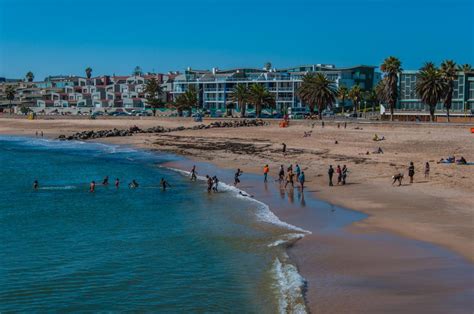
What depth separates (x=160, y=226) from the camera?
24984 millimetres

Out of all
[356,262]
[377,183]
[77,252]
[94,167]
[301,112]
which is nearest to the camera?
[356,262]

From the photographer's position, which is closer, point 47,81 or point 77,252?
point 77,252

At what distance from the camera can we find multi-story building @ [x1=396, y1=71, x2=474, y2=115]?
81.4 m

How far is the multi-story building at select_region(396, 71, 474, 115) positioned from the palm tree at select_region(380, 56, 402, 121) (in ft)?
10.2

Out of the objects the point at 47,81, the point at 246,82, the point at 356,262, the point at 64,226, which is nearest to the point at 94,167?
the point at 64,226

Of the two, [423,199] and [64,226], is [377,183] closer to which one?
[423,199]

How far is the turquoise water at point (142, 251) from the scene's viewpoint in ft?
51.3

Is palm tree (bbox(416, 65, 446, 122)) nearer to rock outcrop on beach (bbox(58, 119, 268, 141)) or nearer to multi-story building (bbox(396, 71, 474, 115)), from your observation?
multi-story building (bbox(396, 71, 474, 115))

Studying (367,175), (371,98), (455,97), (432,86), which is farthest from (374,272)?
(371,98)

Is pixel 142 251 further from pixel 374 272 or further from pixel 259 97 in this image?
pixel 259 97

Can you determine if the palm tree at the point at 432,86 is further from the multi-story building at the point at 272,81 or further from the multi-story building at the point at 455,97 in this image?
the multi-story building at the point at 272,81

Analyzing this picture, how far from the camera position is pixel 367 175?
1411 inches

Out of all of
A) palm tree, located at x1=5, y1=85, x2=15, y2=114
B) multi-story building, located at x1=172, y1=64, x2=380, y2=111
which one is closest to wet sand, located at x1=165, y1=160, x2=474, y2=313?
multi-story building, located at x1=172, y1=64, x2=380, y2=111

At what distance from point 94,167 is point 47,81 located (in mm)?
131861
